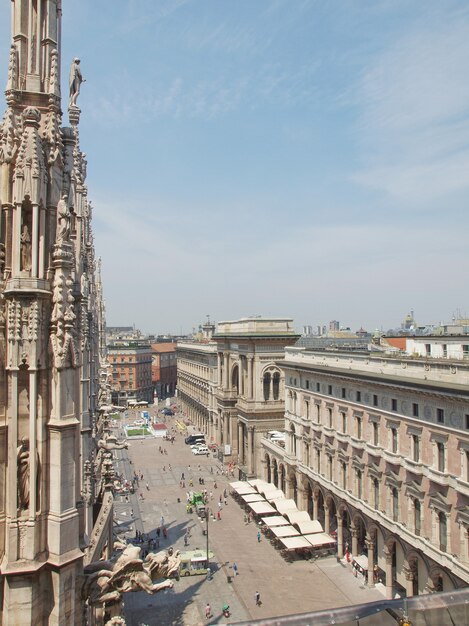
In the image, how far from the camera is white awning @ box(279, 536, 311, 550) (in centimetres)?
4584

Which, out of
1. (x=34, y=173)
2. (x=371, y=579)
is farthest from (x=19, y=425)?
(x=371, y=579)

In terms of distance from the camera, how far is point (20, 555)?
7.91m

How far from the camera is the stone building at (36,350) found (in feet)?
26.1

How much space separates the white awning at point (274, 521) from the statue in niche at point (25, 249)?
47.8 m

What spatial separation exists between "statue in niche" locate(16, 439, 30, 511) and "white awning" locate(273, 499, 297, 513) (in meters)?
49.5

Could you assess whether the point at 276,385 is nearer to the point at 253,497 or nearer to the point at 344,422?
the point at 253,497

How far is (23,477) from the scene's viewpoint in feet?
26.6

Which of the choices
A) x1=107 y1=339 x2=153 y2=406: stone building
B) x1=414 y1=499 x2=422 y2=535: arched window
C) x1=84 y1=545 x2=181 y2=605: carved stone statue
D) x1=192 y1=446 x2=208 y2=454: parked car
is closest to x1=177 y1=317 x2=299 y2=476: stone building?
x1=192 y1=446 x2=208 y2=454: parked car

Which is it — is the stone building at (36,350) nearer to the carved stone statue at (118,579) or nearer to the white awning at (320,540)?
the carved stone statue at (118,579)

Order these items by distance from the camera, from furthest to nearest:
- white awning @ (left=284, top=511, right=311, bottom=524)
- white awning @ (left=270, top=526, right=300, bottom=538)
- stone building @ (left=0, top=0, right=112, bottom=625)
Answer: white awning @ (left=284, top=511, right=311, bottom=524) < white awning @ (left=270, top=526, right=300, bottom=538) < stone building @ (left=0, top=0, right=112, bottom=625)

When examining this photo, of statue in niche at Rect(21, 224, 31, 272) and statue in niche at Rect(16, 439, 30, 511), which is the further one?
statue in niche at Rect(21, 224, 31, 272)

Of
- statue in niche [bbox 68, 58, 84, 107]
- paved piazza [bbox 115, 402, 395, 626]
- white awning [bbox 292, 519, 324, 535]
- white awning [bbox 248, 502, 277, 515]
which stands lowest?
Answer: paved piazza [bbox 115, 402, 395, 626]

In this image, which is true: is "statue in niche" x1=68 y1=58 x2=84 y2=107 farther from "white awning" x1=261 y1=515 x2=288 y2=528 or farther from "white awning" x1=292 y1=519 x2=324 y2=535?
"white awning" x1=261 y1=515 x2=288 y2=528

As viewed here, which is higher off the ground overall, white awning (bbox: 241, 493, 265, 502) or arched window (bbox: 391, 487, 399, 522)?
arched window (bbox: 391, 487, 399, 522)
